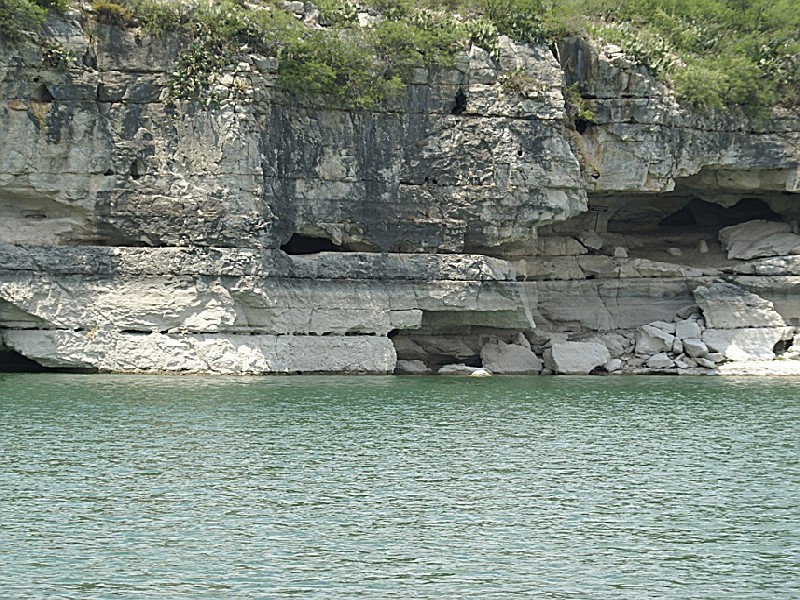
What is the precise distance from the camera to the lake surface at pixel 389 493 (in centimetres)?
1062

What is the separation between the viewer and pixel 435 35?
26422 mm

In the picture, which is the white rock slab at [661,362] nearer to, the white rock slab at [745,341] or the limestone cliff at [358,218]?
the limestone cliff at [358,218]

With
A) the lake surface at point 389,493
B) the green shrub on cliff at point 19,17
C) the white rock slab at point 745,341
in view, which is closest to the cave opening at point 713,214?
the white rock slab at point 745,341

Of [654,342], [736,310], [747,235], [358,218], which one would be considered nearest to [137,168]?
Answer: [358,218]

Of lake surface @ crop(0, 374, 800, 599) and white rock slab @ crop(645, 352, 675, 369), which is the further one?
white rock slab @ crop(645, 352, 675, 369)

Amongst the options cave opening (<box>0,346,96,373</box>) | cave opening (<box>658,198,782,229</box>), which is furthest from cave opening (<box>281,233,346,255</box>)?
cave opening (<box>658,198,782,229</box>)

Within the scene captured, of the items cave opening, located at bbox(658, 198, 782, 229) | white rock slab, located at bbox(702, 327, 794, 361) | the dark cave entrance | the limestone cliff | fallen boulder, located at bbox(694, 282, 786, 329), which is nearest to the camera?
the limestone cliff

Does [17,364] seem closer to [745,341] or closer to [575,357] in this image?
[575,357]

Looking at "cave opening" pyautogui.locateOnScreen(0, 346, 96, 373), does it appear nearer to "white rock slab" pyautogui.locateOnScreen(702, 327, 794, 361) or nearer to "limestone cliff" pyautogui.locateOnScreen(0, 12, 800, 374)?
"limestone cliff" pyautogui.locateOnScreen(0, 12, 800, 374)

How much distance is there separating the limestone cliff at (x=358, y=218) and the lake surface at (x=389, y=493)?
250cm

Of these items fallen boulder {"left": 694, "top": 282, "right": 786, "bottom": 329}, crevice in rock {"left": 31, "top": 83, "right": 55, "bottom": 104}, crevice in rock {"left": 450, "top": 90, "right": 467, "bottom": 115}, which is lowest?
fallen boulder {"left": 694, "top": 282, "right": 786, "bottom": 329}

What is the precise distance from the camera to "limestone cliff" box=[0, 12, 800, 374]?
24.4 metres

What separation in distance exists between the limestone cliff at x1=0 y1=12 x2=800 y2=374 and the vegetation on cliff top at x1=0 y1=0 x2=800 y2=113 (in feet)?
1.39

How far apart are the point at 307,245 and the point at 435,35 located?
5.29 m
